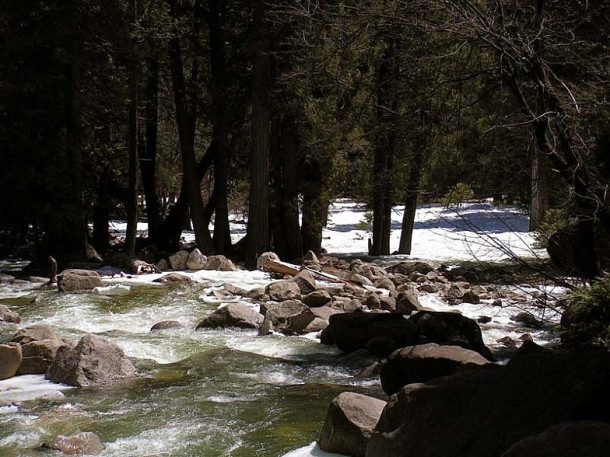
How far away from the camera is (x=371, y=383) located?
7.85 metres

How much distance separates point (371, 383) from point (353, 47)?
3.74 meters

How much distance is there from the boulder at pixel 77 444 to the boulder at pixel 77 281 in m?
8.24

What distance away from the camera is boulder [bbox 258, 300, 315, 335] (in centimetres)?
1038

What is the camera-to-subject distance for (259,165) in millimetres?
18375

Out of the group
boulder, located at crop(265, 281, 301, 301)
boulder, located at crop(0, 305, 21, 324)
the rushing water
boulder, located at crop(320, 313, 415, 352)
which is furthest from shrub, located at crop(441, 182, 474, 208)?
boulder, located at crop(0, 305, 21, 324)

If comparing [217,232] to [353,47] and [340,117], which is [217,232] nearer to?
[340,117]

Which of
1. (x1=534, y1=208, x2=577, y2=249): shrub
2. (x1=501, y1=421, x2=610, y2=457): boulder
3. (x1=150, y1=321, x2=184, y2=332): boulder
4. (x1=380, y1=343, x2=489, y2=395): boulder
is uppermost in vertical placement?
(x1=534, y1=208, x2=577, y2=249): shrub

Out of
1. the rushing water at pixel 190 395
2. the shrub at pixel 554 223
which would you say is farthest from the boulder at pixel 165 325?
the shrub at pixel 554 223

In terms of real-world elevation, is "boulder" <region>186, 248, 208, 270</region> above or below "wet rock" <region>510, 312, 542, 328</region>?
above

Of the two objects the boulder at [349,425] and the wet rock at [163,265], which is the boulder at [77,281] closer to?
the wet rock at [163,265]

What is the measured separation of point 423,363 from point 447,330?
9.63ft

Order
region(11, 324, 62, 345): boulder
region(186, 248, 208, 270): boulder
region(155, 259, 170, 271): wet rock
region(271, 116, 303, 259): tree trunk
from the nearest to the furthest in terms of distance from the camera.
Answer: region(11, 324, 62, 345): boulder
region(186, 248, 208, 270): boulder
region(155, 259, 170, 271): wet rock
region(271, 116, 303, 259): tree trunk

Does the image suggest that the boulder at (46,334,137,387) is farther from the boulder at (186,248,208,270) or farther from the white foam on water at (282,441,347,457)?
the boulder at (186,248,208,270)

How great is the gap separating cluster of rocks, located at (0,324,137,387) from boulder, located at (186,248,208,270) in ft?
28.0
